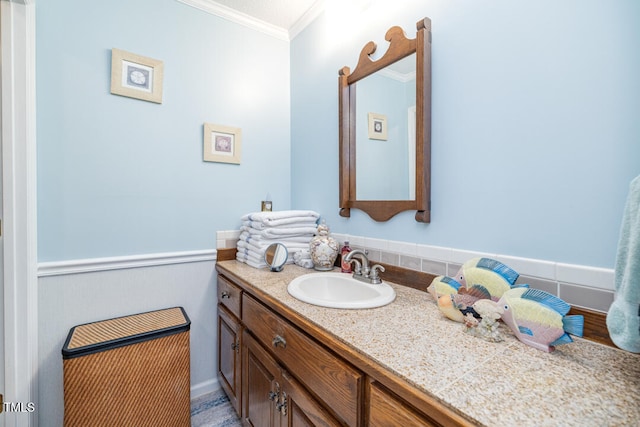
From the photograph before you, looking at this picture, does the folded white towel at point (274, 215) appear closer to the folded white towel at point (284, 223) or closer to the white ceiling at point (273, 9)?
the folded white towel at point (284, 223)

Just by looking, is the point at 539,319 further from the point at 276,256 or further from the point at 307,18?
the point at 307,18

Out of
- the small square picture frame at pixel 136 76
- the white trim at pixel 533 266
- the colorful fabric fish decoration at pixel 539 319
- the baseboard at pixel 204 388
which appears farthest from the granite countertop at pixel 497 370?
the small square picture frame at pixel 136 76

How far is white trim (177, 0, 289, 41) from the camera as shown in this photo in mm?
1689

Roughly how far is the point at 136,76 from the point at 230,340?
5.01ft

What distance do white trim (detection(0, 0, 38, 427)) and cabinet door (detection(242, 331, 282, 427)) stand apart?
0.97 m

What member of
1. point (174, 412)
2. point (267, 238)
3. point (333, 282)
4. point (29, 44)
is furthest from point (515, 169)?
point (29, 44)

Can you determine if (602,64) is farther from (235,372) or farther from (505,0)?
(235,372)

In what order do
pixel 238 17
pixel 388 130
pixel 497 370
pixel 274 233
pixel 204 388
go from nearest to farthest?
pixel 497 370 → pixel 388 130 → pixel 274 233 → pixel 204 388 → pixel 238 17

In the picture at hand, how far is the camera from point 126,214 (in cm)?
150

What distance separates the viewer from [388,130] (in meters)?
1.31

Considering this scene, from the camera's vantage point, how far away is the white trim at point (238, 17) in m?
1.69

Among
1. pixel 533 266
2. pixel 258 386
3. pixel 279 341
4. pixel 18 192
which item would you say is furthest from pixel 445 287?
pixel 18 192

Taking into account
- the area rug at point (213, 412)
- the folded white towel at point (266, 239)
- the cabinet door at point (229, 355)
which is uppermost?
the folded white towel at point (266, 239)

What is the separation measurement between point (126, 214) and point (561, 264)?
6.18ft
